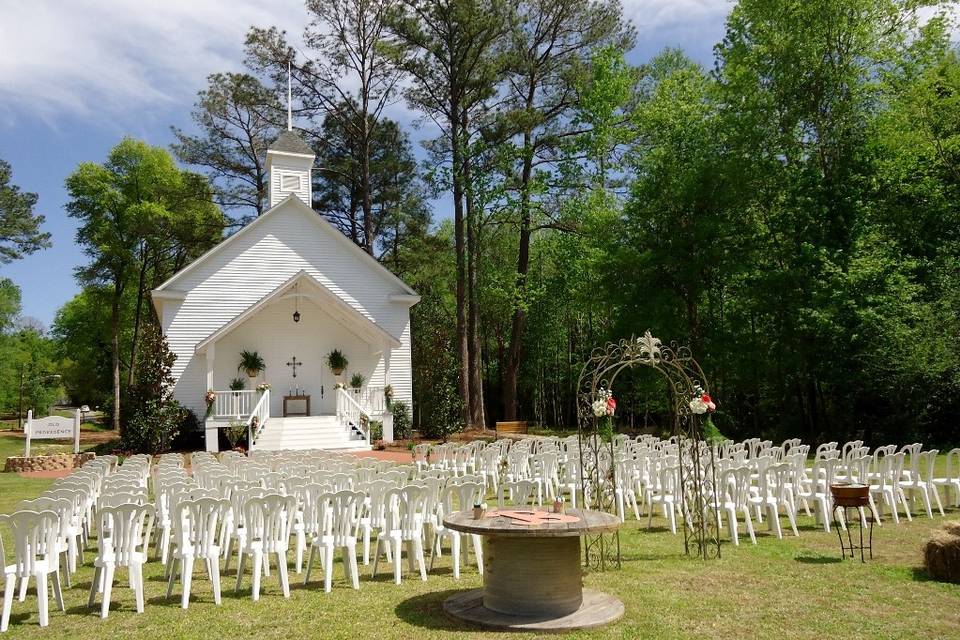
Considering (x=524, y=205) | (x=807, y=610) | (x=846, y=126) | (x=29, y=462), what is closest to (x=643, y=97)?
(x=524, y=205)

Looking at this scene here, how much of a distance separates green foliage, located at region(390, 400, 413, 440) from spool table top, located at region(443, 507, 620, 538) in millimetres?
19160

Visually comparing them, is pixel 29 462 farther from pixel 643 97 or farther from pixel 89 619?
pixel 643 97

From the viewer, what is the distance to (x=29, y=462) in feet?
65.7

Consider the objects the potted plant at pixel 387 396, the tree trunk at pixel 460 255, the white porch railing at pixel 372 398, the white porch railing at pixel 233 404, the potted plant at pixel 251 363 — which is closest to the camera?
the white porch railing at pixel 233 404

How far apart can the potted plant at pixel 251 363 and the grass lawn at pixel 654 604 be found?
1639 cm

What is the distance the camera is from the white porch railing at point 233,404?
77.6 ft

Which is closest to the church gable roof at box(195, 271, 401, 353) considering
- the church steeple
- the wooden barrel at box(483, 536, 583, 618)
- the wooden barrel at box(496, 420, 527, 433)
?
the church steeple

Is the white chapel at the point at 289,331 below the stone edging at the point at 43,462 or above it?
above

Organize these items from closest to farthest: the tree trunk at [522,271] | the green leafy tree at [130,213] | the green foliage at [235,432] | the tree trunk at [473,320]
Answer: the green foliage at [235,432] < the tree trunk at [473,320] < the tree trunk at [522,271] < the green leafy tree at [130,213]

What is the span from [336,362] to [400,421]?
10.5ft

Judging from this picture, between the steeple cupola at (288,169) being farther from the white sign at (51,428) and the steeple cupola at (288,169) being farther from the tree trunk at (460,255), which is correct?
the white sign at (51,428)

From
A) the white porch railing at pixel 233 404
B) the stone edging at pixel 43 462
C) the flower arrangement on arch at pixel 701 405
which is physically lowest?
the stone edging at pixel 43 462

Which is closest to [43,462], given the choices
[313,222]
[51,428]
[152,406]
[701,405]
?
[51,428]

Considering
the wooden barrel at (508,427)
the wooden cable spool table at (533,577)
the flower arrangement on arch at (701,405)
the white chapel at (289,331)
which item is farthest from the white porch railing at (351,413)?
the wooden cable spool table at (533,577)
